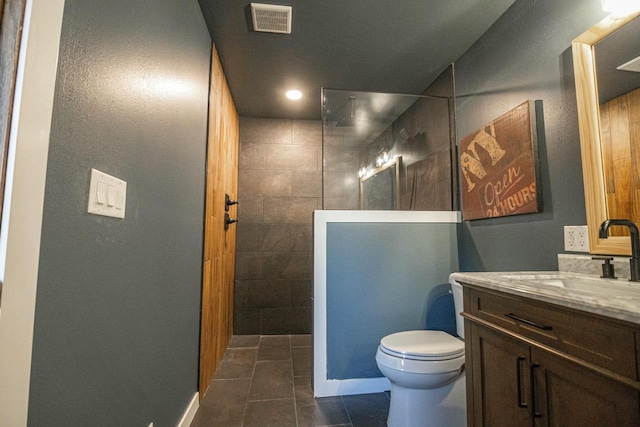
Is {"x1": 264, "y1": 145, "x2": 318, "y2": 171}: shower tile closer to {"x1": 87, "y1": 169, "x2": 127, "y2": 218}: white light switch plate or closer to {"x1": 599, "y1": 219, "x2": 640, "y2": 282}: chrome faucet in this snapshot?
{"x1": 87, "y1": 169, "x2": 127, "y2": 218}: white light switch plate

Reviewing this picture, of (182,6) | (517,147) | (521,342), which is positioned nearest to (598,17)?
(517,147)

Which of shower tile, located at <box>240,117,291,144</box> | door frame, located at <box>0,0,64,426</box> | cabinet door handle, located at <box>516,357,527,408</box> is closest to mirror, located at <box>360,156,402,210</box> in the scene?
shower tile, located at <box>240,117,291,144</box>

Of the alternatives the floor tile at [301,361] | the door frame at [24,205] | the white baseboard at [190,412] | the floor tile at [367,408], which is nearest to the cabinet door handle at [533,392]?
the floor tile at [367,408]

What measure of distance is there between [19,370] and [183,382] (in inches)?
48.2

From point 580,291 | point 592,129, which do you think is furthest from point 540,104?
point 580,291

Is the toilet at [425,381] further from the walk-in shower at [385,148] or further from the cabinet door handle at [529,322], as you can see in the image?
the walk-in shower at [385,148]

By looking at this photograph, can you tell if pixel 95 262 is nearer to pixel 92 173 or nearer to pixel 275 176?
pixel 92 173

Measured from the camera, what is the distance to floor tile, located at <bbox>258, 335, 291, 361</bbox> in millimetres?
2680

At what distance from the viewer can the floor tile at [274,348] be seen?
105 inches

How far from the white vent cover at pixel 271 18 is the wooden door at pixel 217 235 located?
45 centimetres

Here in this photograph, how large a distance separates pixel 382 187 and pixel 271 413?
2.05 metres

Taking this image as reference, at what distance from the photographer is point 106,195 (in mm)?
866

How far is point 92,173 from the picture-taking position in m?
0.80

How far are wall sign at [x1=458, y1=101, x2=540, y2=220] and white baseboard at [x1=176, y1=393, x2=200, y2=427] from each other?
7.08ft
